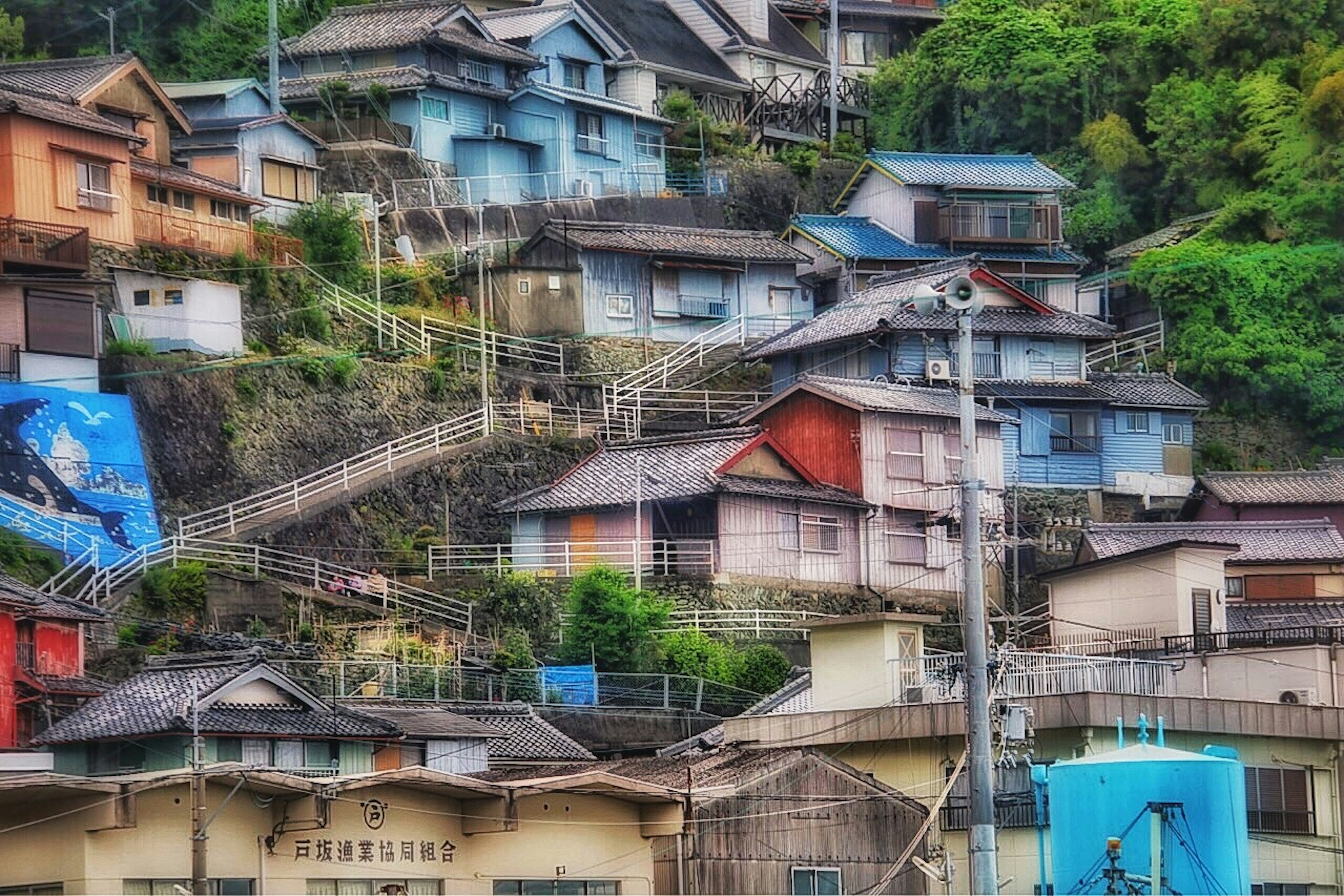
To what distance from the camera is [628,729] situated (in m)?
51.4

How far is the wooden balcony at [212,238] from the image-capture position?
60.6 meters

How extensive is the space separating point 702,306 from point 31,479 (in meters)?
23.2

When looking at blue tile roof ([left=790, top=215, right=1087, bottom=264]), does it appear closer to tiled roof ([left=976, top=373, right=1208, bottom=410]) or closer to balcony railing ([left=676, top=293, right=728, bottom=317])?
balcony railing ([left=676, top=293, right=728, bottom=317])

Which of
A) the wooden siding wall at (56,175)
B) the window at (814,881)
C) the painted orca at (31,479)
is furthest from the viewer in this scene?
the wooden siding wall at (56,175)

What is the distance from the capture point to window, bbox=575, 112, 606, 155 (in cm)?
7781

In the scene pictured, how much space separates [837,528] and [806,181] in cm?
2332

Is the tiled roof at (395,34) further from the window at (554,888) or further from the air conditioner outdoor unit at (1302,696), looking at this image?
the window at (554,888)

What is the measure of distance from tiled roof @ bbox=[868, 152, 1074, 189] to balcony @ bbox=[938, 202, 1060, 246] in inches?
28.7

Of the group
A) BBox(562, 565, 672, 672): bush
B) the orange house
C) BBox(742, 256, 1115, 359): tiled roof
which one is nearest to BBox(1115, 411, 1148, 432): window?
BBox(742, 256, 1115, 359): tiled roof

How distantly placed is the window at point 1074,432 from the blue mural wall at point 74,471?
77.0 ft

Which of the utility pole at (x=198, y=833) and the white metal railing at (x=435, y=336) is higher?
the white metal railing at (x=435, y=336)

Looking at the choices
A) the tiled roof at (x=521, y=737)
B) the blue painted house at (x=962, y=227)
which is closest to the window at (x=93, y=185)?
the tiled roof at (x=521, y=737)

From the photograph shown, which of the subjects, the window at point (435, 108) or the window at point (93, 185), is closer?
the window at point (93, 185)

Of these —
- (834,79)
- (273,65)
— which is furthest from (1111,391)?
(273,65)
